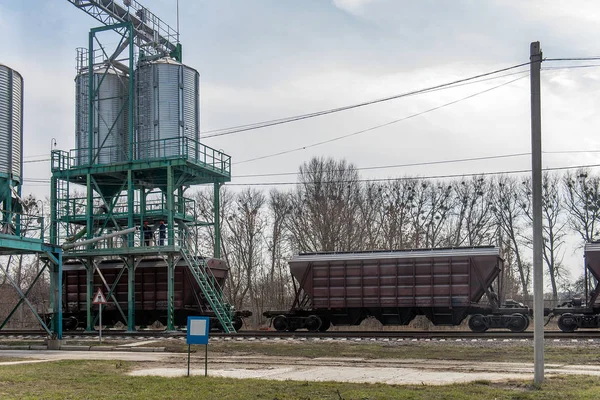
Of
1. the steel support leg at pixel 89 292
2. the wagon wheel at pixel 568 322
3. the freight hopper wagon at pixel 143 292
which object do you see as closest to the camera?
the wagon wheel at pixel 568 322

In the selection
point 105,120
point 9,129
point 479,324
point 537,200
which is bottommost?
point 479,324

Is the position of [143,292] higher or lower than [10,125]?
lower

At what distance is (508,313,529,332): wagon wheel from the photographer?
2617 cm

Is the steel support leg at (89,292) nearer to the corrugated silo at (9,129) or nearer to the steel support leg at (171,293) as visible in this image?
the steel support leg at (171,293)

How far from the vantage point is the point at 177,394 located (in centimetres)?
1186

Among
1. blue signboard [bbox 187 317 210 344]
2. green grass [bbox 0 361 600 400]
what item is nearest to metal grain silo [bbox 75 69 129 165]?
blue signboard [bbox 187 317 210 344]

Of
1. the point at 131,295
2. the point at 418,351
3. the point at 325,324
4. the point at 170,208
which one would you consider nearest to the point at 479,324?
the point at 325,324

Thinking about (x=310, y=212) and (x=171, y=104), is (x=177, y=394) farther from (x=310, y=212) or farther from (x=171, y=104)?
(x=310, y=212)

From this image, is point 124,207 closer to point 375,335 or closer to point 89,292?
point 89,292

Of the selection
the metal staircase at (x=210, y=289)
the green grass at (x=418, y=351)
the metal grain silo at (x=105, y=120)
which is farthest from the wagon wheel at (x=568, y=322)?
the metal grain silo at (x=105, y=120)

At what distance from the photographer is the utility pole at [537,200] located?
12.9 metres

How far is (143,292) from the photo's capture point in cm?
3309

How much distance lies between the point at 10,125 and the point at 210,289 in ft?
36.2

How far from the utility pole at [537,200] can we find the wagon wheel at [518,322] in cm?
1372
